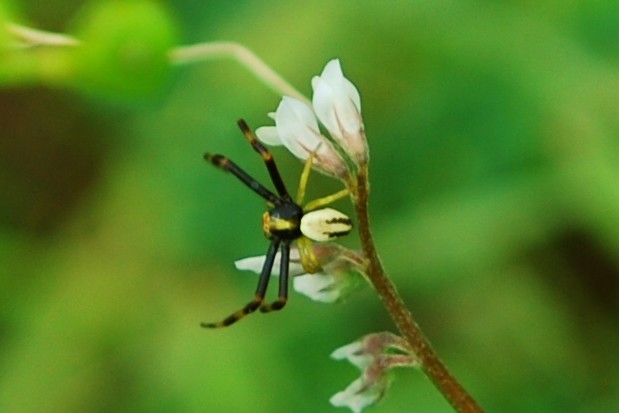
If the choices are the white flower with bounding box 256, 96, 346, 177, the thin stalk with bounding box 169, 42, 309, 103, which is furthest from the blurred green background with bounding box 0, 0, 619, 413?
the white flower with bounding box 256, 96, 346, 177

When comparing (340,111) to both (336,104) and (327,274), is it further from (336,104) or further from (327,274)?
(327,274)

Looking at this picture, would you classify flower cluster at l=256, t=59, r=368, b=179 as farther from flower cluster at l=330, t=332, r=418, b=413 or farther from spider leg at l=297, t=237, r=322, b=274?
flower cluster at l=330, t=332, r=418, b=413

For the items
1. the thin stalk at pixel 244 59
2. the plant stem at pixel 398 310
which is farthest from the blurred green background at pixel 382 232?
the plant stem at pixel 398 310

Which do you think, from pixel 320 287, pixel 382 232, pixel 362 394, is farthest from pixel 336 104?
pixel 382 232

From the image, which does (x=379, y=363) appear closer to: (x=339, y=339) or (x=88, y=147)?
(x=339, y=339)

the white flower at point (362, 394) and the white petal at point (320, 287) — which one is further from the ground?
the white petal at point (320, 287)

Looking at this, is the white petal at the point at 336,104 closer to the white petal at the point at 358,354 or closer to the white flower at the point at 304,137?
the white flower at the point at 304,137

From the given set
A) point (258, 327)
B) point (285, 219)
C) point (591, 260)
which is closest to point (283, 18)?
point (258, 327)
